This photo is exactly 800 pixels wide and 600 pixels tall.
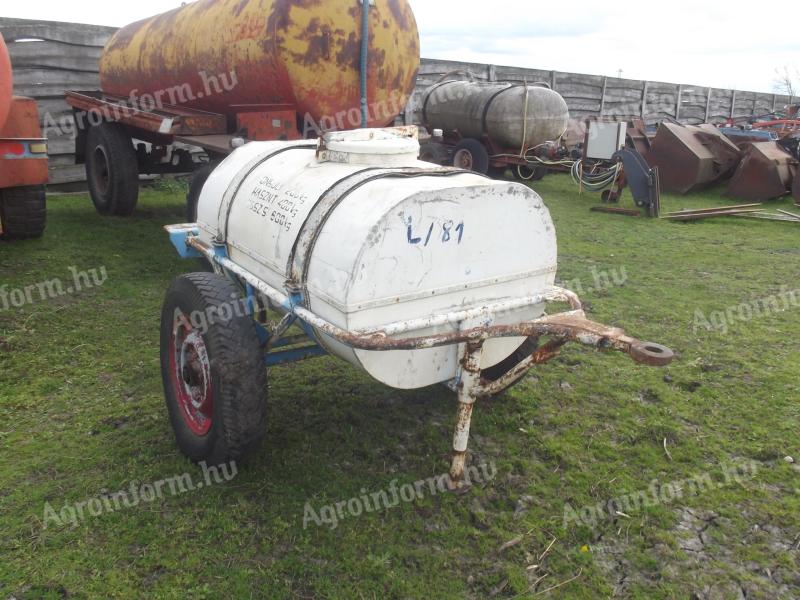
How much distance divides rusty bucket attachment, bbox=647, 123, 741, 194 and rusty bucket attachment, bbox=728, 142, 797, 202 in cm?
40

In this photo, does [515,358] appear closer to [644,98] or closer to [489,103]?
[489,103]

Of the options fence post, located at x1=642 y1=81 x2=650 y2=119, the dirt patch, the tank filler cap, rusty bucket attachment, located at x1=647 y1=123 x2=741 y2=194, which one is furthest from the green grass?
fence post, located at x1=642 y1=81 x2=650 y2=119

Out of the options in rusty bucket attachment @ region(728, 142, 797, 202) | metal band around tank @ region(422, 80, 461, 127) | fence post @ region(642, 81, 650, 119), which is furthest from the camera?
fence post @ region(642, 81, 650, 119)

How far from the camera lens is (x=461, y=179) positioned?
2807 mm

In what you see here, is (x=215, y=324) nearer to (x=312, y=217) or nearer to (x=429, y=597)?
(x=312, y=217)

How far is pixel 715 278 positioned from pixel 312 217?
4995 mm

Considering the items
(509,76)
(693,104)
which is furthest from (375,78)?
(693,104)

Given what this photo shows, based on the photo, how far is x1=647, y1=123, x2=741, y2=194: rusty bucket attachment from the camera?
11156 mm

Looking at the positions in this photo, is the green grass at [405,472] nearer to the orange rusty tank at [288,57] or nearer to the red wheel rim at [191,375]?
the red wheel rim at [191,375]

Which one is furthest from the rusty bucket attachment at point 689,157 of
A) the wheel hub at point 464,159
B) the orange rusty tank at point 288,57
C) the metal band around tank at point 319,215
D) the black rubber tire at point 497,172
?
the metal band around tank at point 319,215

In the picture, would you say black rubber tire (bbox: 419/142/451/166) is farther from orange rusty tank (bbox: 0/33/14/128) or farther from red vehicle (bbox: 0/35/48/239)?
orange rusty tank (bbox: 0/33/14/128)

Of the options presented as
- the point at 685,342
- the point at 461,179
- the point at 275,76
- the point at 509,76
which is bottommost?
the point at 685,342

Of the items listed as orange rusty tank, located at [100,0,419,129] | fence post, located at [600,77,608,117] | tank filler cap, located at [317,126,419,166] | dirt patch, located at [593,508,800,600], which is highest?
fence post, located at [600,77,608,117]

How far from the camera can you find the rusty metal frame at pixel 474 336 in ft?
7.73
